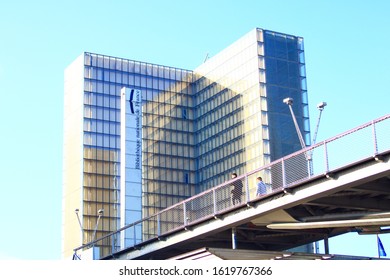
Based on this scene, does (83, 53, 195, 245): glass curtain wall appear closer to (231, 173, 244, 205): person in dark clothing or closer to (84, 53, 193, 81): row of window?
(84, 53, 193, 81): row of window

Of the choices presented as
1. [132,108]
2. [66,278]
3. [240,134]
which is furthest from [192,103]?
[66,278]

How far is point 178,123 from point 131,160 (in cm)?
4025

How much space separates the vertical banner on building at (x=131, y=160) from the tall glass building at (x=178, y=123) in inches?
882

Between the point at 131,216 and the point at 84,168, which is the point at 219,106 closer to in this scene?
the point at 84,168

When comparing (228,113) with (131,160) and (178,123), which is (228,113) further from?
(131,160)

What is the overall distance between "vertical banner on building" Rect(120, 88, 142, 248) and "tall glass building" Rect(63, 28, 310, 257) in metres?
22.4

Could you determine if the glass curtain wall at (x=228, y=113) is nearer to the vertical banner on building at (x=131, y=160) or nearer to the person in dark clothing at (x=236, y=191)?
the vertical banner on building at (x=131, y=160)

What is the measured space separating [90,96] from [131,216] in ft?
124

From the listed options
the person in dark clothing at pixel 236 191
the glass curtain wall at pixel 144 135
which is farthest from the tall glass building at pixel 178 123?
the person in dark clothing at pixel 236 191

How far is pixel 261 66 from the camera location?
93500 mm

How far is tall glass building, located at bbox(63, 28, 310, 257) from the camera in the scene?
9438 centimetres

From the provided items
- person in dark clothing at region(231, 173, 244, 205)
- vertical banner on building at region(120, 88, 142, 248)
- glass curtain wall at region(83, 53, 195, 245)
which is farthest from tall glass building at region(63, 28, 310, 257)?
person in dark clothing at region(231, 173, 244, 205)

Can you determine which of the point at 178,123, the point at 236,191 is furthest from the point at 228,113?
the point at 236,191

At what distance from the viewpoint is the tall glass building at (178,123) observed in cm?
9438
